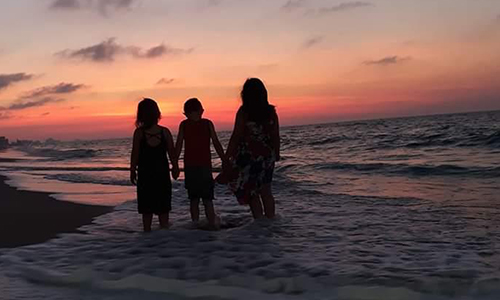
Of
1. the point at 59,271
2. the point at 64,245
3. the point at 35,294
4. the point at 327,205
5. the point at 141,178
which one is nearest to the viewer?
the point at 35,294

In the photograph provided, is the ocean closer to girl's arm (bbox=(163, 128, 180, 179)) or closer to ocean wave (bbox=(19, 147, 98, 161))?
girl's arm (bbox=(163, 128, 180, 179))

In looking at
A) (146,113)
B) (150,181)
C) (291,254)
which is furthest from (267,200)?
(146,113)

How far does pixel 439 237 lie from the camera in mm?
5348

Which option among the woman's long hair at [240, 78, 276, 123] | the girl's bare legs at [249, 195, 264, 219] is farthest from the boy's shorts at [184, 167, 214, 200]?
the woman's long hair at [240, 78, 276, 123]

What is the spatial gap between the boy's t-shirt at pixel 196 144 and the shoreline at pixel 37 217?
1.72 metres

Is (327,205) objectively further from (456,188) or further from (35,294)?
(35,294)

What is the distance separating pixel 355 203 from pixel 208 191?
3117 millimetres

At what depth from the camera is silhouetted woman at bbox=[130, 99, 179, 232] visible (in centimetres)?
586

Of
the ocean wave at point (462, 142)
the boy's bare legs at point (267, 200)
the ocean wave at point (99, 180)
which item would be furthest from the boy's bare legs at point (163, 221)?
the ocean wave at point (462, 142)

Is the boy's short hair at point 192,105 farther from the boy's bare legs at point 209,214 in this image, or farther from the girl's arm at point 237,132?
the boy's bare legs at point 209,214

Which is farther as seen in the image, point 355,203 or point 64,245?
point 355,203

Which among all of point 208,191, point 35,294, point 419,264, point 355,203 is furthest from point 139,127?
point 355,203

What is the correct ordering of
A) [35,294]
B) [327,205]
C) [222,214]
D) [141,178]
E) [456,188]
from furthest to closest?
[456,188]
[327,205]
[222,214]
[141,178]
[35,294]

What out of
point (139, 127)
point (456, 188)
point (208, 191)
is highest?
point (139, 127)
